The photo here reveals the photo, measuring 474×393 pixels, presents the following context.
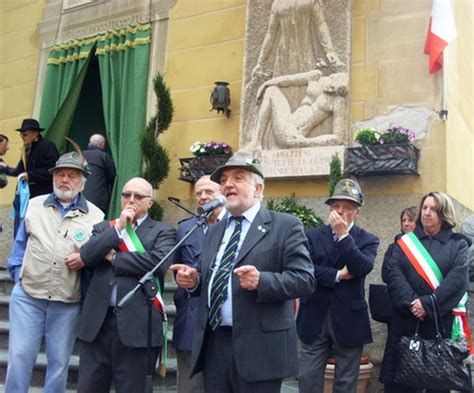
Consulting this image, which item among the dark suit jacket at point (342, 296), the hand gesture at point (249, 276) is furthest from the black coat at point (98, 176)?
the hand gesture at point (249, 276)

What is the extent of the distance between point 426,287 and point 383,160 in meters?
1.96

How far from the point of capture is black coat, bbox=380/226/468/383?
4.27 metres

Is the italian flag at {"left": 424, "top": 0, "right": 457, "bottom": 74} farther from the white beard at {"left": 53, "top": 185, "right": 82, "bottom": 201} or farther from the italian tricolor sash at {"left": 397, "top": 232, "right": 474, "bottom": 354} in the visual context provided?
the white beard at {"left": 53, "top": 185, "right": 82, "bottom": 201}

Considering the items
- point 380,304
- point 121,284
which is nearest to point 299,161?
point 380,304

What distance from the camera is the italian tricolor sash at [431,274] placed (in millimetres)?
4352

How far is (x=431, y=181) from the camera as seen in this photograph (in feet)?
20.0

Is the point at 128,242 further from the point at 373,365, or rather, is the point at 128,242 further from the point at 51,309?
the point at 373,365

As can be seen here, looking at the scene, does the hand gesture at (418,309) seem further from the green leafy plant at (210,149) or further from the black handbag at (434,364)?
the green leafy plant at (210,149)

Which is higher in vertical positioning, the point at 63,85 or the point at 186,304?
the point at 63,85

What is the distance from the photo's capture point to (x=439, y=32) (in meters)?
6.08

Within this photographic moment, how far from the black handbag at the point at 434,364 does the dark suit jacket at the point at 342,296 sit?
0.32 metres

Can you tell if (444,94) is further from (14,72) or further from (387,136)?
(14,72)

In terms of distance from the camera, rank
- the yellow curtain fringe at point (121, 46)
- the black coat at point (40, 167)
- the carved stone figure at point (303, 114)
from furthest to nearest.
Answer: the yellow curtain fringe at point (121, 46)
the black coat at point (40, 167)
the carved stone figure at point (303, 114)

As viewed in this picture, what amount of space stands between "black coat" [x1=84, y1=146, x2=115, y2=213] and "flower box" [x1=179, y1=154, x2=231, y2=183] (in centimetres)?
95
